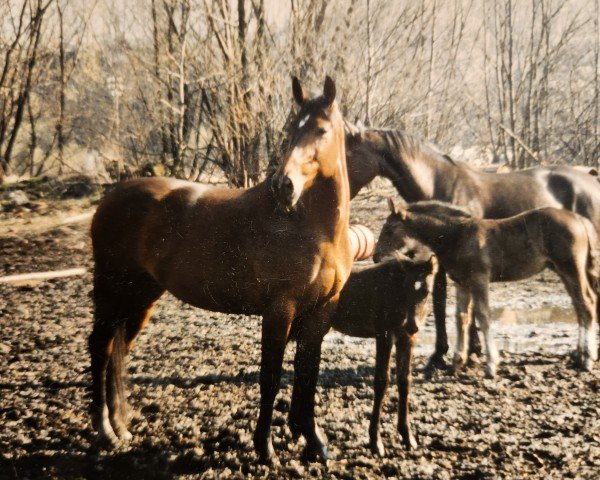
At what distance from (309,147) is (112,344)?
1.87 meters

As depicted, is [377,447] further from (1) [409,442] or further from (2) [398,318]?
(2) [398,318]

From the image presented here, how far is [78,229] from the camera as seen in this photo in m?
9.96

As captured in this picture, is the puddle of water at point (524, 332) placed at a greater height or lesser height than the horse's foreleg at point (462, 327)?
lesser

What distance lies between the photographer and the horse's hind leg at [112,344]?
3.51 metres

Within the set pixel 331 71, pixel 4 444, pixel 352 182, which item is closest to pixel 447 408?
pixel 352 182

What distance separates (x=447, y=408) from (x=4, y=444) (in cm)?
301

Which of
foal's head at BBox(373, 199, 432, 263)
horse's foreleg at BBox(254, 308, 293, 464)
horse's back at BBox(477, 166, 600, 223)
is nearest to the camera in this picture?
horse's foreleg at BBox(254, 308, 293, 464)

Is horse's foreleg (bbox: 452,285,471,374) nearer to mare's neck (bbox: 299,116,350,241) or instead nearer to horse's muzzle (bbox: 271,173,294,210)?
mare's neck (bbox: 299,116,350,241)

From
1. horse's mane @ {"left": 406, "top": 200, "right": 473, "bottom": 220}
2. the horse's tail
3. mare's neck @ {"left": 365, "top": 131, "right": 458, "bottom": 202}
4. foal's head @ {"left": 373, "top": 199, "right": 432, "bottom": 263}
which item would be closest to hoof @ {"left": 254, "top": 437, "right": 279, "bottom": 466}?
the horse's tail

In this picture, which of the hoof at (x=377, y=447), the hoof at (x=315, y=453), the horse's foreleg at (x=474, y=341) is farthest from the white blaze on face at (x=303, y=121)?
the horse's foreleg at (x=474, y=341)

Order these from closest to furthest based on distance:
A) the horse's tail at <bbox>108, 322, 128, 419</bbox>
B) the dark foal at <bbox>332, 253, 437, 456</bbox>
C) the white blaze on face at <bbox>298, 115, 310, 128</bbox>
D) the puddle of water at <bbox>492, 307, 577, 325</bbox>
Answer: the white blaze on face at <bbox>298, 115, 310, 128</bbox> < the dark foal at <bbox>332, 253, 437, 456</bbox> < the horse's tail at <bbox>108, 322, 128, 419</bbox> < the puddle of water at <bbox>492, 307, 577, 325</bbox>

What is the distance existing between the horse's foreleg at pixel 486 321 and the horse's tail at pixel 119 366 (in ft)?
10.3

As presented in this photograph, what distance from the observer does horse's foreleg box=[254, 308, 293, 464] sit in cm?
292

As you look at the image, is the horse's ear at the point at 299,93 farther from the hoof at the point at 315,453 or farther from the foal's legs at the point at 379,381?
the hoof at the point at 315,453
